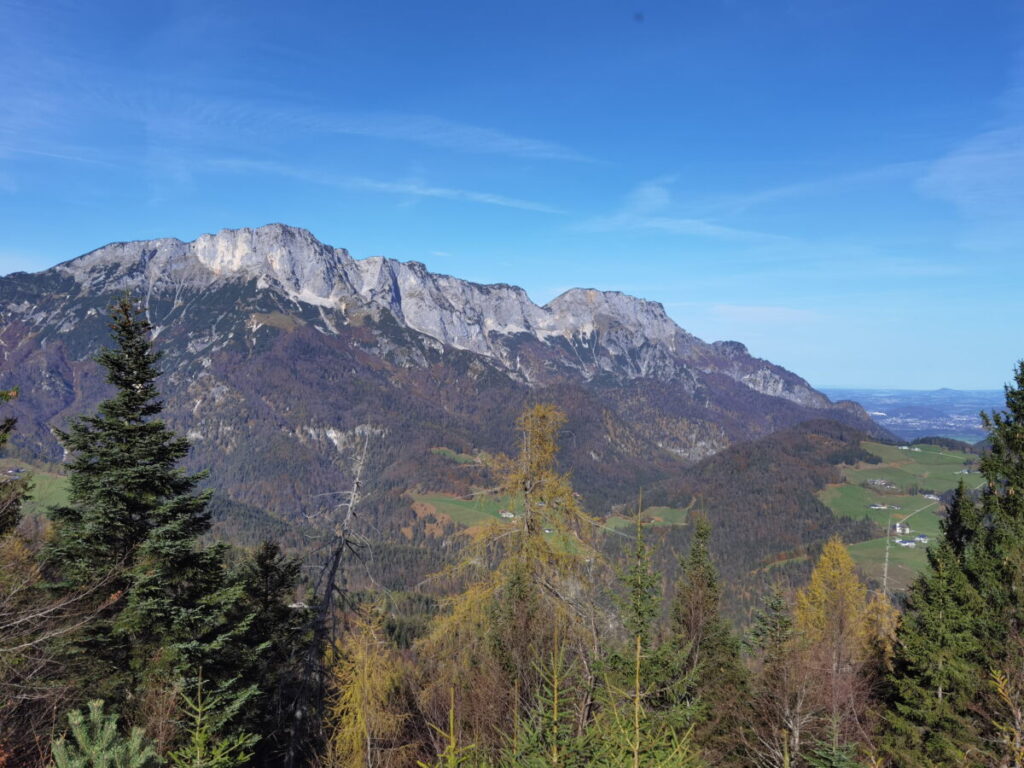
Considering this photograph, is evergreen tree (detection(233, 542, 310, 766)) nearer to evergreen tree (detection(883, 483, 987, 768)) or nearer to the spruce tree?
evergreen tree (detection(883, 483, 987, 768))

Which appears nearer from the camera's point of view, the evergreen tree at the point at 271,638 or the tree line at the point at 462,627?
the tree line at the point at 462,627

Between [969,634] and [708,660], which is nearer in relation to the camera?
[969,634]

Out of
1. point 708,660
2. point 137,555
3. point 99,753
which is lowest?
point 708,660

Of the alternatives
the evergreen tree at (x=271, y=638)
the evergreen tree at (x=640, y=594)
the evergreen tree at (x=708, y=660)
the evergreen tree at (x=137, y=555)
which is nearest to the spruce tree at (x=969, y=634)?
the evergreen tree at (x=708, y=660)

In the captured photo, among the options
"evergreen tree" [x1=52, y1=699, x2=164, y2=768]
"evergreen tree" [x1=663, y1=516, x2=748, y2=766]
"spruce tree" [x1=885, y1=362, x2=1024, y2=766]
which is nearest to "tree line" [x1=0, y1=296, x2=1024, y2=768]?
"spruce tree" [x1=885, y1=362, x2=1024, y2=766]

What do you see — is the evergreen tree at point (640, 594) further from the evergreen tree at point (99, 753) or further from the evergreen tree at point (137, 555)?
the evergreen tree at point (99, 753)

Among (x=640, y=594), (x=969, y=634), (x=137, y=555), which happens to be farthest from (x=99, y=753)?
(x=969, y=634)

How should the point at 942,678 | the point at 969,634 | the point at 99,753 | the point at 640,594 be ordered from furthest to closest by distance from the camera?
1. the point at 969,634
2. the point at 942,678
3. the point at 640,594
4. the point at 99,753

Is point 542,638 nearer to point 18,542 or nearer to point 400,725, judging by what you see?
point 400,725

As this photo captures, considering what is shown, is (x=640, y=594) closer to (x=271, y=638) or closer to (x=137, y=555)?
(x=137, y=555)

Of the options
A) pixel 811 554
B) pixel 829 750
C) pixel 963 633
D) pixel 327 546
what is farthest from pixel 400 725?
pixel 811 554

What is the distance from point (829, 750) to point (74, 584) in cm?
2014

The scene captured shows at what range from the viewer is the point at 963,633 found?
1719 centimetres

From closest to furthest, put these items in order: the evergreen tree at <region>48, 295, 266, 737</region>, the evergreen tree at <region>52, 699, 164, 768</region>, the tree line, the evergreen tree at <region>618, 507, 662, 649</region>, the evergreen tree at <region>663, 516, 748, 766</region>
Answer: the evergreen tree at <region>52, 699, 164, 768</region> < the tree line < the evergreen tree at <region>618, 507, 662, 649</region> < the evergreen tree at <region>48, 295, 266, 737</region> < the evergreen tree at <region>663, 516, 748, 766</region>
